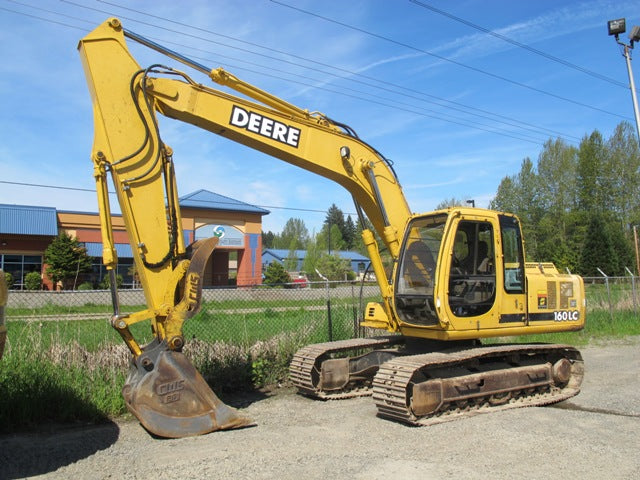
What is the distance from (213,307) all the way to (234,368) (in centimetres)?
372

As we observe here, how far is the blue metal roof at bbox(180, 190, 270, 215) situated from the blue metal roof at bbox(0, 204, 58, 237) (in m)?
7.54

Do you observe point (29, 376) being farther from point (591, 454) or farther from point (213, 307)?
point (591, 454)

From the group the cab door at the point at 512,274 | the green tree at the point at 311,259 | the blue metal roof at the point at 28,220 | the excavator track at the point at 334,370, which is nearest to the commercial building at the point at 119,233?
the blue metal roof at the point at 28,220

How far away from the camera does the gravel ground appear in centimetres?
480

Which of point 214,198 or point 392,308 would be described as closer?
point 392,308

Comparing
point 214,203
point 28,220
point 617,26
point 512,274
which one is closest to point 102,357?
point 512,274

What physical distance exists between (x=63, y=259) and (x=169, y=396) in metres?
26.9

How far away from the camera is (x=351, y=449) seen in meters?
5.45

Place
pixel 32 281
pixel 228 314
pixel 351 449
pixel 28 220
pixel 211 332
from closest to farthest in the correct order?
pixel 351 449, pixel 211 332, pixel 228 314, pixel 32 281, pixel 28 220

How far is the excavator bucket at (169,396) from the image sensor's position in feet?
17.8

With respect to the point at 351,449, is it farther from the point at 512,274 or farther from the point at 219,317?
the point at 219,317

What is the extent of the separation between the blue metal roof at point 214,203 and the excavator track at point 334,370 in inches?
1112

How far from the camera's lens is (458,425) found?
6406 mm

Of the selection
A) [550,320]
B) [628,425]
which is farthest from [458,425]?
[550,320]
